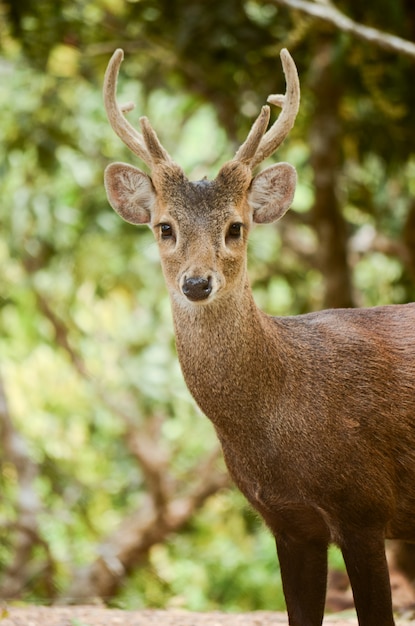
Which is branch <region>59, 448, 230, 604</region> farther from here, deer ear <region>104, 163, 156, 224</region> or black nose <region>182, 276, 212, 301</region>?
black nose <region>182, 276, 212, 301</region>

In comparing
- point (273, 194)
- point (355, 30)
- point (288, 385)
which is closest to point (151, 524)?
point (355, 30)

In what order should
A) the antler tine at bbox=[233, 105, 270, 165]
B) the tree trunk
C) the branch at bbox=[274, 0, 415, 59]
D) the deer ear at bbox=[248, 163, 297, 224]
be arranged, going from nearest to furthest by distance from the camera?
the antler tine at bbox=[233, 105, 270, 165], the deer ear at bbox=[248, 163, 297, 224], the branch at bbox=[274, 0, 415, 59], the tree trunk

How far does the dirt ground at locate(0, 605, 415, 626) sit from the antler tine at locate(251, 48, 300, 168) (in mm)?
2675

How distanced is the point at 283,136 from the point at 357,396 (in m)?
1.34

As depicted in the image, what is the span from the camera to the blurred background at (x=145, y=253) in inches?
369

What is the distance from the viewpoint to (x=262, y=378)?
507cm

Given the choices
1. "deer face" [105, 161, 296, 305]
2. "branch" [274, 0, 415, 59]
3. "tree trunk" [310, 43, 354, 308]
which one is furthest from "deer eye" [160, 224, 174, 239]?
"tree trunk" [310, 43, 354, 308]

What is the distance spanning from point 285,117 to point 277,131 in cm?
8

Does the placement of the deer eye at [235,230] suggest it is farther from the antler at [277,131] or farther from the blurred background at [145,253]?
the blurred background at [145,253]

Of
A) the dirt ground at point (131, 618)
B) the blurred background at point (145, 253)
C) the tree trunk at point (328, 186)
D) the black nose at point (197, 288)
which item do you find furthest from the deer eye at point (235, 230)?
the tree trunk at point (328, 186)

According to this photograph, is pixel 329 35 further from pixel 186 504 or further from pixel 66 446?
pixel 66 446

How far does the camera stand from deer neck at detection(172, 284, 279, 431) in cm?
505

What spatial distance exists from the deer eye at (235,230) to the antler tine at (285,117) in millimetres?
372

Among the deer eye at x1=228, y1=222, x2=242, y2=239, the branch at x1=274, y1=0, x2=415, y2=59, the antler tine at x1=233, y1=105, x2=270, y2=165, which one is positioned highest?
the branch at x1=274, y1=0, x2=415, y2=59
